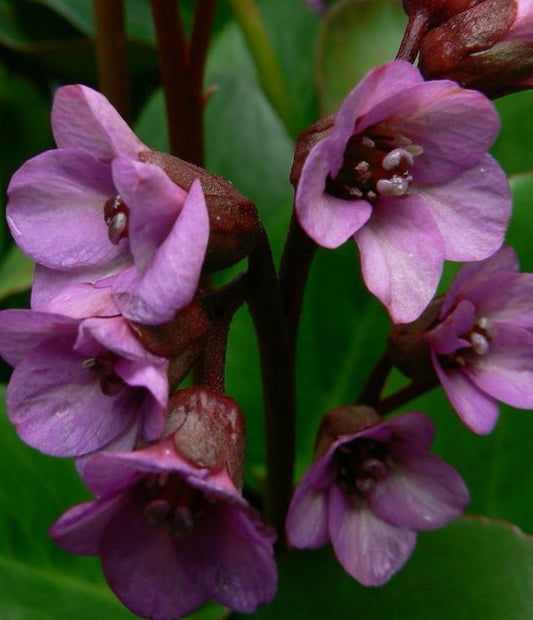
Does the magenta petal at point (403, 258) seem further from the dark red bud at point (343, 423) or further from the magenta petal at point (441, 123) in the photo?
the dark red bud at point (343, 423)

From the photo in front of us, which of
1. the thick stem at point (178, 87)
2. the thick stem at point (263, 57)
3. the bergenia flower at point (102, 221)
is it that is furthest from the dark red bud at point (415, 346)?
the thick stem at point (263, 57)

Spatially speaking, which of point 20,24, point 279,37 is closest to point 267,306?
point 279,37

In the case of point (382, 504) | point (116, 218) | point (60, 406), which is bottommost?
point (382, 504)

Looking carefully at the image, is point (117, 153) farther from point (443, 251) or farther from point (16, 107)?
point (16, 107)

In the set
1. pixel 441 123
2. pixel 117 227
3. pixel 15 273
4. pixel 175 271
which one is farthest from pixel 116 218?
pixel 15 273

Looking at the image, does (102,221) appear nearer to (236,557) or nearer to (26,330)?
(26,330)

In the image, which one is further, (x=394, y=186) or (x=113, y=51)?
(x=113, y=51)
